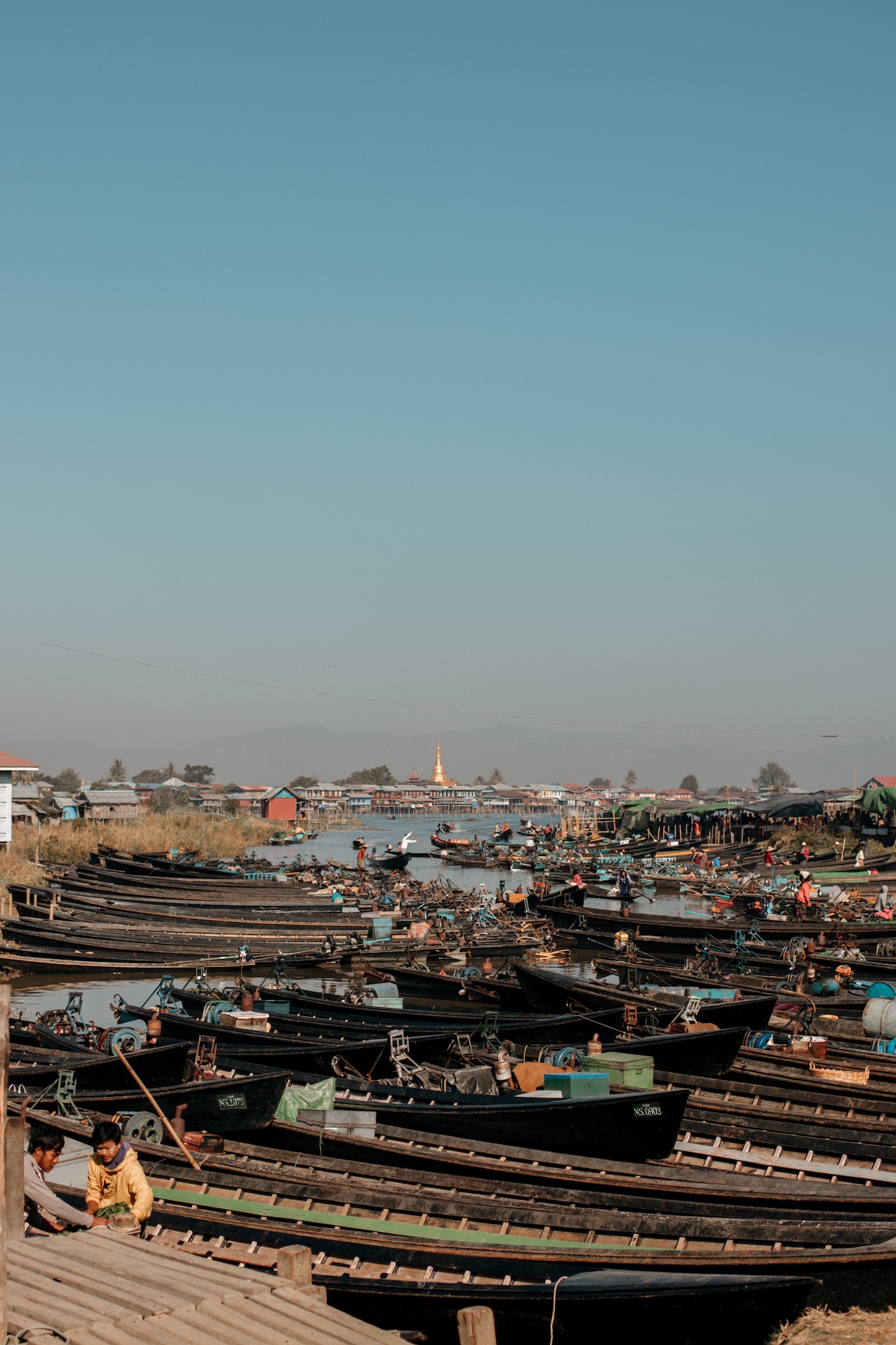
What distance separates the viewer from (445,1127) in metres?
11.4

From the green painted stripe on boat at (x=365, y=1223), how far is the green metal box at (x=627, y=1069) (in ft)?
13.0

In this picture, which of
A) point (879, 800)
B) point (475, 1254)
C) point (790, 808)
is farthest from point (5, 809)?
point (790, 808)

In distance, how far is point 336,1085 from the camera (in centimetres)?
1292

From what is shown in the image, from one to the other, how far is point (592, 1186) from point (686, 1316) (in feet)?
10.1

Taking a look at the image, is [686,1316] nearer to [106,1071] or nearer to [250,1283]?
[250,1283]

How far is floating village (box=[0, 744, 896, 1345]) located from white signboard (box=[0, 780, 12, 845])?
72.4 inches

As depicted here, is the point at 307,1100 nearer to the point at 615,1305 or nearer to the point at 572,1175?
the point at 572,1175

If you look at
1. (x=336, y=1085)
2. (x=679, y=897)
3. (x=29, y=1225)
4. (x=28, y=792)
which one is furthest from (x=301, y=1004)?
(x=28, y=792)

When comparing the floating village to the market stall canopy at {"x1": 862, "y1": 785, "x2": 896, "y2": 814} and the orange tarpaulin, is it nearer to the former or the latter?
the orange tarpaulin

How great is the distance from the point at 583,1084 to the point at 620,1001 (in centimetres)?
586

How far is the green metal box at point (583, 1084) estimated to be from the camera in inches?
473

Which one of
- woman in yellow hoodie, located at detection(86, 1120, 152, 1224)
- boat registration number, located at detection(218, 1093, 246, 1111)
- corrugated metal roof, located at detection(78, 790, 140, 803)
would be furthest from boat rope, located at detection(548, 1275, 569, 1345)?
corrugated metal roof, located at detection(78, 790, 140, 803)

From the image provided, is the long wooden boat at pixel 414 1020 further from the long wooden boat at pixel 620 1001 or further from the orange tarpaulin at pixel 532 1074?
the orange tarpaulin at pixel 532 1074

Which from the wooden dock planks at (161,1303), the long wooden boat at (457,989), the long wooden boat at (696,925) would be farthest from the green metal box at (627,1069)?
the long wooden boat at (696,925)
